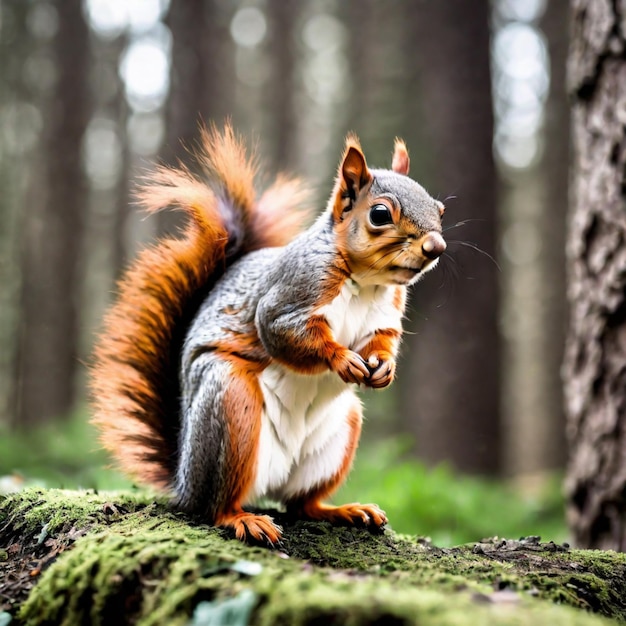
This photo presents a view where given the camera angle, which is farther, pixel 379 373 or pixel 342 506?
pixel 342 506

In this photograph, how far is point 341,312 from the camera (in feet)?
5.95

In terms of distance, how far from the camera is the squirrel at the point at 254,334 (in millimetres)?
1731

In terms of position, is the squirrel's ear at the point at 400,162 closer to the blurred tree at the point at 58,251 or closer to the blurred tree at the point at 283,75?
the blurred tree at the point at 58,251

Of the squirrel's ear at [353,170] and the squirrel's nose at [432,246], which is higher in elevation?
the squirrel's ear at [353,170]

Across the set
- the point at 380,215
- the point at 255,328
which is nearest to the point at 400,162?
the point at 380,215

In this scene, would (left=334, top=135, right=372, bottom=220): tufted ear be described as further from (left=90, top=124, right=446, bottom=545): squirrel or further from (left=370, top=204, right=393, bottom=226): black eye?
(left=370, top=204, right=393, bottom=226): black eye

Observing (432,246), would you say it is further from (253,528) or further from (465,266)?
(465,266)

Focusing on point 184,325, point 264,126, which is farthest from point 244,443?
point 264,126

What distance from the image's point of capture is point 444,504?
3.44 m

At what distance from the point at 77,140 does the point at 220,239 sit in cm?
617

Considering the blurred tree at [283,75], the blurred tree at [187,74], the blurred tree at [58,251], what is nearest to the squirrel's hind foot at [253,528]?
the blurred tree at [187,74]

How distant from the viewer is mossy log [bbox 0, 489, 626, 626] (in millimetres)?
1042

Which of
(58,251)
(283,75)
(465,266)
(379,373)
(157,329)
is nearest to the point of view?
(379,373)

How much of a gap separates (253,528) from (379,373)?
1.56ft
